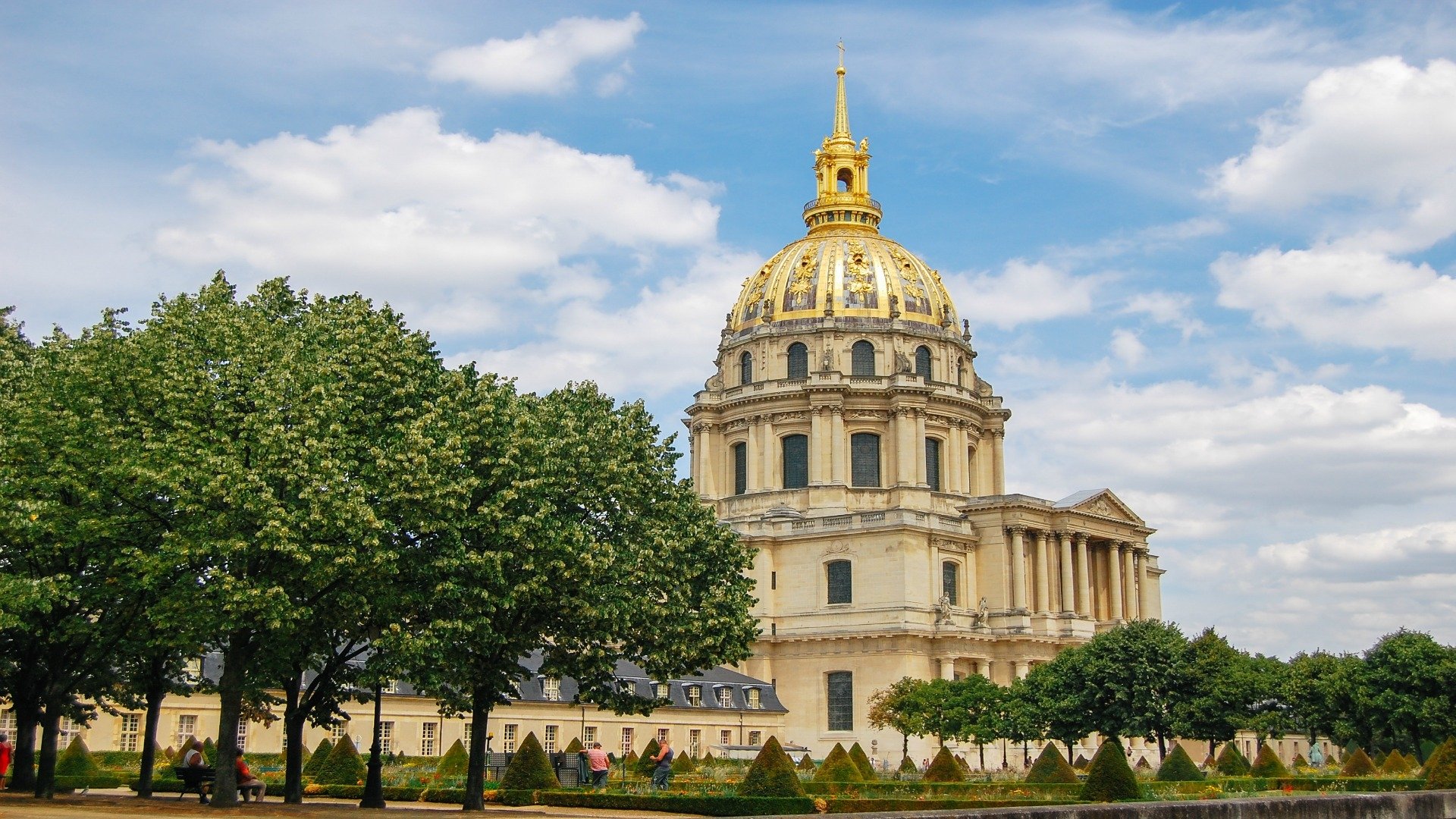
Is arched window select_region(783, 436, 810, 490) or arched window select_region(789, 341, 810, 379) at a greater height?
arched window select_region(789, 341, 810, 379)

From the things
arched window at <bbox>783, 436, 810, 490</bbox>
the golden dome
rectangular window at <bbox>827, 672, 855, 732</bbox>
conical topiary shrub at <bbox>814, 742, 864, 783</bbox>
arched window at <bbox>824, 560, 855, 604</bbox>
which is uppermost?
the golden dome

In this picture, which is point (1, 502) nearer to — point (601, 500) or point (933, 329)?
point (601, 500)

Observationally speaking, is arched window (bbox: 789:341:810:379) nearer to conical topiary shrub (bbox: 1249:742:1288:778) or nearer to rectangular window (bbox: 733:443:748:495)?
rectangular window (bbox: 733:443:748:495)

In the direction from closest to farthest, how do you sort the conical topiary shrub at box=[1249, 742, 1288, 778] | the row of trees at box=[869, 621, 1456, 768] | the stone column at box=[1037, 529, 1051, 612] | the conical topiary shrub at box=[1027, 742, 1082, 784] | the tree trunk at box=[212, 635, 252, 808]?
the tree trunk at box=[212, 635, 252, 808], the conical topiary shrub at box=[1027, 742, 1082, 784], the conical topiary shrub at box=[1249, 742, 1288, 778], the row of trees at box=[869, 621, 1456, 768], the stone column at box=[1037, 529, 1051, 612]

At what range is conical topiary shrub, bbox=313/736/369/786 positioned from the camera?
148ft

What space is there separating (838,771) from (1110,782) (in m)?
11.5

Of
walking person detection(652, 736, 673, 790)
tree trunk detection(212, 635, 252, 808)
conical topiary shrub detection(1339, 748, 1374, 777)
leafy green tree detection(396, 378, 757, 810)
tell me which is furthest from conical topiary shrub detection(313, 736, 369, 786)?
conical topiary shrub detection(1339, 748, 1374, 777)

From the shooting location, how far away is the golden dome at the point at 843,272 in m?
92.2

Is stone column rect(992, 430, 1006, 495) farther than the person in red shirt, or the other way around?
stone column rect(992, 430, 1006, 495)

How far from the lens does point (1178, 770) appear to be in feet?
174

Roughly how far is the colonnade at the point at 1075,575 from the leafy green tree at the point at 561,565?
44.5m

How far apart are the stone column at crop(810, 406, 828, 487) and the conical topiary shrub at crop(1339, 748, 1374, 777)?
36856 millimetres

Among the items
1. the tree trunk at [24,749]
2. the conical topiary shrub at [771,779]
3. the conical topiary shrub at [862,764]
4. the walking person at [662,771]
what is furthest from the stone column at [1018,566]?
the tree trunk at [24,749]

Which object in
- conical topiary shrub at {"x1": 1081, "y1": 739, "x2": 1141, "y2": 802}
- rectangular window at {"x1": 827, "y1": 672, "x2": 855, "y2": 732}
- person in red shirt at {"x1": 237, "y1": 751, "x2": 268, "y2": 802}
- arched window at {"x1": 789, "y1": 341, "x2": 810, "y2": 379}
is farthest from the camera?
arched window at {"x1": 789, "y1": 341, "x2": 810, "y2": 379}
